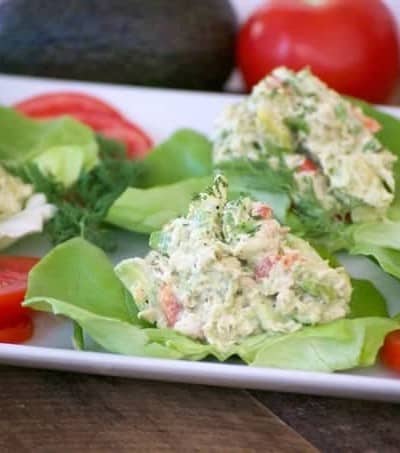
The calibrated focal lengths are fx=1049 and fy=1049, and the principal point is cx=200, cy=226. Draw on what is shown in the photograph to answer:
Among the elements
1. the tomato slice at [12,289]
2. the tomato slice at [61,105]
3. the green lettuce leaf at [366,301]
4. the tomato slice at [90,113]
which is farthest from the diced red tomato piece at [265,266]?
the tomato slice at [61,105]

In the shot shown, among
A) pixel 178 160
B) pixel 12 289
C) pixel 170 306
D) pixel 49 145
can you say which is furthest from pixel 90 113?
pixel 170 306

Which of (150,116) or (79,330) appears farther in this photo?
(150,116)

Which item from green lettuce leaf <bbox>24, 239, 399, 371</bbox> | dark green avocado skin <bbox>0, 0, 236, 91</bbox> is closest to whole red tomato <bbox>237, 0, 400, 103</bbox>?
dark green avocado skin <bbox>0, 0, 236, 91</bbox>

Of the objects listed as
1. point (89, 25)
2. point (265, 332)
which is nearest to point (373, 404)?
point (265, 332)

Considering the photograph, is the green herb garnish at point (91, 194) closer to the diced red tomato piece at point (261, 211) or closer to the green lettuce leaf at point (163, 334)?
the green lettuce leaf at point (163, 334)

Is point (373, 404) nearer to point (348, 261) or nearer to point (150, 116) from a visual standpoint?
point (348, 261)

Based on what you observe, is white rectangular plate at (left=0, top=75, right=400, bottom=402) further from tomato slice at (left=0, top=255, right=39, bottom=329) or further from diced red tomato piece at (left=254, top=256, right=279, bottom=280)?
diced red tomato piece at (left=254, top=256, right=279, bottom=280)

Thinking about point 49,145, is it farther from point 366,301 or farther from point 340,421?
point 340,421
